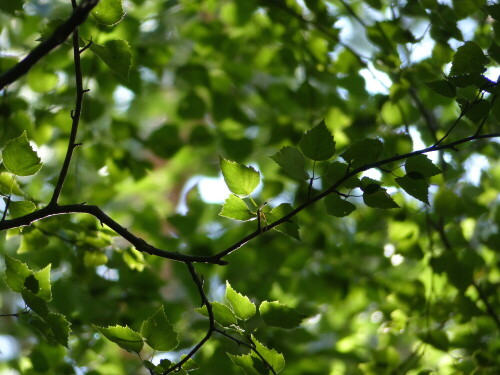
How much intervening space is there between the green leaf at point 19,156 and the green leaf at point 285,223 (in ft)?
0.75

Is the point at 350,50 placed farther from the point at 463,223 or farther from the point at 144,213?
the point at 144,213

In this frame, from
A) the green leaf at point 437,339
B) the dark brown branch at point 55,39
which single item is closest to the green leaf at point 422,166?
the dark brown branch at point 55,39

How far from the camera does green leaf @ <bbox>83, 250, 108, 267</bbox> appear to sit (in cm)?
87

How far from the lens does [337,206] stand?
23.1 inches

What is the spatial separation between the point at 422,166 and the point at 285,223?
142mm

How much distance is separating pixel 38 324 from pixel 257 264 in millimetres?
760

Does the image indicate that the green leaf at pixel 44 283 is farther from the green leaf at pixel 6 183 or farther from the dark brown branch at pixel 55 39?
the dark brown branch at pixel 55 39

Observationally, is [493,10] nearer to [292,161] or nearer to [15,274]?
[292,161]

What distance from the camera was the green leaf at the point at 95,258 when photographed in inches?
34.1

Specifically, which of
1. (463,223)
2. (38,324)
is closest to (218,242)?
(463,223)

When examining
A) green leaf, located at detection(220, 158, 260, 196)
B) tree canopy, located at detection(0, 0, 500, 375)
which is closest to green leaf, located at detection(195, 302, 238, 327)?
tree canopy, located at detection(0, 0, 500, 375)

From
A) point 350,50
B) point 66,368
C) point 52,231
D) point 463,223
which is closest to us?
point 52,231

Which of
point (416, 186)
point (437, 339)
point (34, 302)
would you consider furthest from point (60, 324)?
point (437, 339)

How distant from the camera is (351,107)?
5.15 feet
